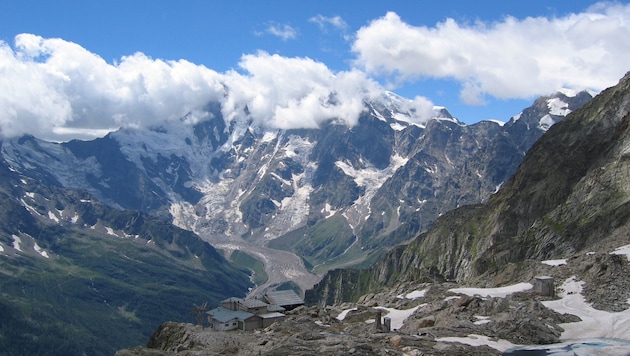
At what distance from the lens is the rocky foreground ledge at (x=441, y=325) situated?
61438 millimetres

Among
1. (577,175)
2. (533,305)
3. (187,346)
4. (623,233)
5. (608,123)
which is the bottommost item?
(187,346)

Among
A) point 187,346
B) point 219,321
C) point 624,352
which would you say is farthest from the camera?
point 219,321

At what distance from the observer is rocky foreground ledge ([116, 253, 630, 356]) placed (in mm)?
61438

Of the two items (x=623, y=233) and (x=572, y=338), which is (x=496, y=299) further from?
(x=623, y=233)

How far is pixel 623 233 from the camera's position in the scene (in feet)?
380

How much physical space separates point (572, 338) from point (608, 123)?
147m

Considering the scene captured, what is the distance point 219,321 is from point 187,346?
76.0ft

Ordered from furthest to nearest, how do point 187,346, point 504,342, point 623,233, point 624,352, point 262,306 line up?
point 623,233 < point 262,306 < point 187,346 < point 504,342 < point 624,352

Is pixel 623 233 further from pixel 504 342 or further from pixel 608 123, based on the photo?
pixel 608 123

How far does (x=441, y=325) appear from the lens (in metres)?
76.4

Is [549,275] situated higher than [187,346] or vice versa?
[549,275]

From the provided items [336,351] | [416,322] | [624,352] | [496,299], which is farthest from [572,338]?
[336,351]

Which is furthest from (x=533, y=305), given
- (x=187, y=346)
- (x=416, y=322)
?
(x=187, y=346)

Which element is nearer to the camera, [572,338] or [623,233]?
[572,338]
